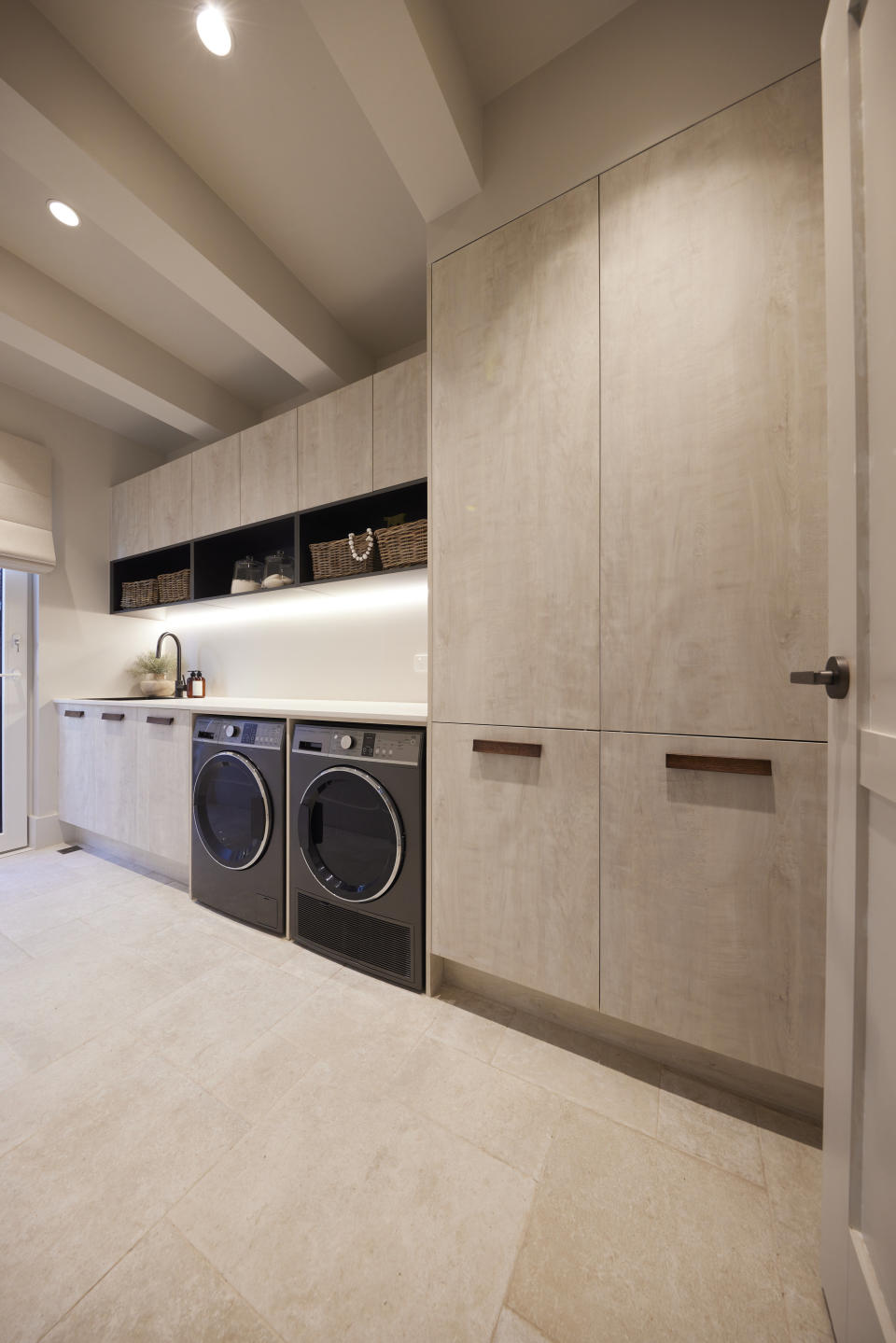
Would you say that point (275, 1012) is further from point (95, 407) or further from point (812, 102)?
point (95, 407)

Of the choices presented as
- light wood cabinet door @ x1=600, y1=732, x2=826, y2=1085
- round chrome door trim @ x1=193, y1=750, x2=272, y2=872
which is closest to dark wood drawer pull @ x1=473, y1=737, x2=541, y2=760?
light wood cabinet door @ x1=600, y1=732, x2=826, y2=1085

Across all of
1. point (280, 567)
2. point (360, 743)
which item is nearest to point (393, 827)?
point (360, 743)

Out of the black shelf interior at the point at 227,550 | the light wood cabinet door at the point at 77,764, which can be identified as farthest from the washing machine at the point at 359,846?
the light wood cabinet door at the point at 77,764

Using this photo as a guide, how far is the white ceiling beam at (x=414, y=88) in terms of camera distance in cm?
117

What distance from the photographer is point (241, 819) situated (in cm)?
203

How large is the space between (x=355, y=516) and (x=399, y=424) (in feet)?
1.72

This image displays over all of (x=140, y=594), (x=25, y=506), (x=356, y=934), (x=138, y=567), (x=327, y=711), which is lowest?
(x=356, y=934)

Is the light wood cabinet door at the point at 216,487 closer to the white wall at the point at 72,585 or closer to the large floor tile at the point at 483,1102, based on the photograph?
the white wall at the point at 72,585

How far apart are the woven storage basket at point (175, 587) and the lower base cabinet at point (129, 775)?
2.33ft

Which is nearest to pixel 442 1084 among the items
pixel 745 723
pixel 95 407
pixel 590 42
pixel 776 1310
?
pixel 776 1310

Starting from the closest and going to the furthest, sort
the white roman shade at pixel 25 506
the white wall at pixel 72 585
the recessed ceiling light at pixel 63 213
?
the recessed ceiling light at pixel 63 213, the white roman shade at pixel 25 506, the white wall at pixel 72 585

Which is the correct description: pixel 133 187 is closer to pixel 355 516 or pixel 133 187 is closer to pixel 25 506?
pixel 355 516

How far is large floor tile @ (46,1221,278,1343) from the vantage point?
0.77 metres

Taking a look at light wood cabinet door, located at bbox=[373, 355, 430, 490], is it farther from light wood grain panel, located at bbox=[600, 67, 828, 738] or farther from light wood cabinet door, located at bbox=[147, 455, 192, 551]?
light wood cabinet door, located at bbox=[147, 455, 192, 551]
